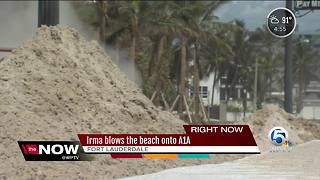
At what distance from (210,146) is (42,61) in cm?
407

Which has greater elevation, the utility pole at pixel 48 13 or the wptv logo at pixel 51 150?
the utility pole at pixel 48 13

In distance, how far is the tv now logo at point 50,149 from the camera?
380 inches

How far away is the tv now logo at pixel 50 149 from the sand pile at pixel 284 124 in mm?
6079

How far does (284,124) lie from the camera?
15695 mm

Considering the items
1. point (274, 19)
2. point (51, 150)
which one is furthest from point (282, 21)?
point (51, 150)

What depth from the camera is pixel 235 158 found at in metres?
12.1

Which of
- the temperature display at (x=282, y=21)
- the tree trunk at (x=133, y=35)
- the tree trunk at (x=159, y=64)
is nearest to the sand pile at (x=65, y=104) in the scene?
the temperature display at (x=282, y=21)

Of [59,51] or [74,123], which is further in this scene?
[59,51]

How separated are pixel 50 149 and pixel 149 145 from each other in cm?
188

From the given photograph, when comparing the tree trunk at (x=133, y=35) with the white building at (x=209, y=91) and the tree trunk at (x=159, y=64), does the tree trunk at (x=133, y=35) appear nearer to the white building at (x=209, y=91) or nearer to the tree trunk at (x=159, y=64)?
the tree trunk at (x=159, y=64)

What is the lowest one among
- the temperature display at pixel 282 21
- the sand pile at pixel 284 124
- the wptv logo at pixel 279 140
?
the sand pile at pixel 284 124

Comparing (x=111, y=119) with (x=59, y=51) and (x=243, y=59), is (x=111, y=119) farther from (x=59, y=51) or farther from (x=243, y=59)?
(x=243, y=59)

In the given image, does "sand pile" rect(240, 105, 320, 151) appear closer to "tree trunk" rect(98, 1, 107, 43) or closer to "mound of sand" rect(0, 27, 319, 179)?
"mound of sand" rect(0, 27, 319, 179)

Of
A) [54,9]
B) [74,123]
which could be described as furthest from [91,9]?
[74,123]
